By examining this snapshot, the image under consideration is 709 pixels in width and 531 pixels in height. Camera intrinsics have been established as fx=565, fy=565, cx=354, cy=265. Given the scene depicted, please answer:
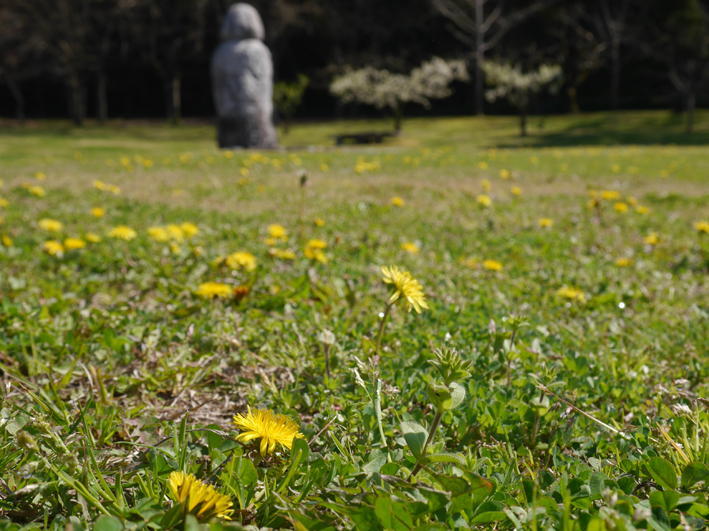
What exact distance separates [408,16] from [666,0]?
16.4 metres

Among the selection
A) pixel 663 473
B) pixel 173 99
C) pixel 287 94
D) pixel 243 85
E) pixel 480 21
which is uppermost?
pixel 480 21

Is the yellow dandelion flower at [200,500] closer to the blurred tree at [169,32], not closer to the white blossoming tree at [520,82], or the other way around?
the white blossoming tree at [520,82]

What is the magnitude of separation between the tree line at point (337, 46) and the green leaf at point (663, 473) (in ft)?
109

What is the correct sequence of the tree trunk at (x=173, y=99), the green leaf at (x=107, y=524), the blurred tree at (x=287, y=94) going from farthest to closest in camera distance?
1. the tree trunk at (x=173, y=99)
2. the blurred tree at (x=287, y=94)
3. the green leaf at (x=107, y=524)

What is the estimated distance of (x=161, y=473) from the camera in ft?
3.59

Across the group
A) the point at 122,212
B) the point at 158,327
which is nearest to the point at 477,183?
the point at 122,212

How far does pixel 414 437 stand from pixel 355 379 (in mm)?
370

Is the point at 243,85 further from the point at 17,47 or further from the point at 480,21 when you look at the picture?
the point at 480,21

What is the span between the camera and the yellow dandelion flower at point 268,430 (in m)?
1.04

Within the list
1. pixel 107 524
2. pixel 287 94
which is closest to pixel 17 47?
pixel 287 94

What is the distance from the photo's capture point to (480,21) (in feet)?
122

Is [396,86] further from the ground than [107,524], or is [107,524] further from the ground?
[396,86]

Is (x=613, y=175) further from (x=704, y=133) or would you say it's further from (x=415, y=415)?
(x=704, y=133)

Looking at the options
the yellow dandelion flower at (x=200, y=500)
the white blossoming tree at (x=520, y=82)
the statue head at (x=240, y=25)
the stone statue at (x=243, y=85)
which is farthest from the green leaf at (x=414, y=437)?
the white blossoming tree at (x=520, y=82)
